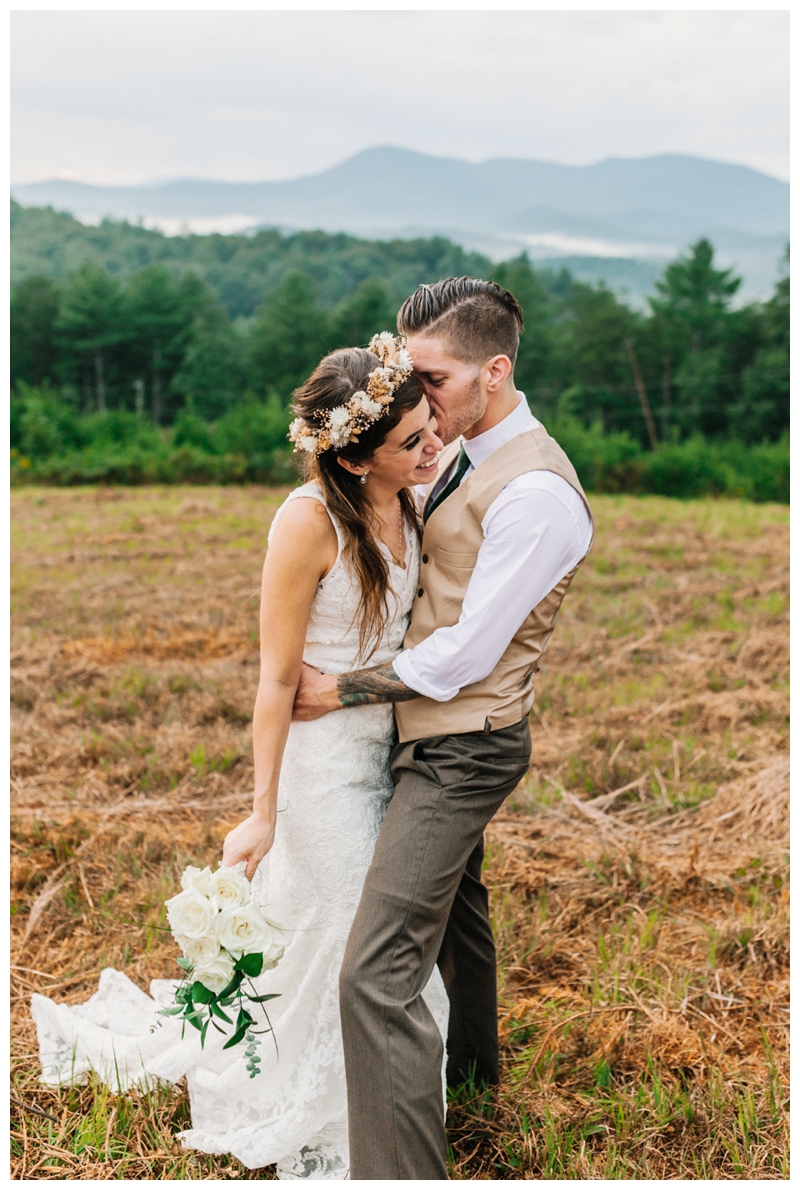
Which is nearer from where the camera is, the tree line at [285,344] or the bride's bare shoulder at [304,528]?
the bride's bare shoulder at [304,528]

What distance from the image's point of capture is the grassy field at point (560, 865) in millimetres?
2914

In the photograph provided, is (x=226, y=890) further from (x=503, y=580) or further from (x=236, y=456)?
(x=236, y=456)

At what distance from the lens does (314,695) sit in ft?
8.98

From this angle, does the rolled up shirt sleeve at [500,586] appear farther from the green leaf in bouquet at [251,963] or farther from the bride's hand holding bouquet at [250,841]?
the green leaf in bouquet at [251,963]

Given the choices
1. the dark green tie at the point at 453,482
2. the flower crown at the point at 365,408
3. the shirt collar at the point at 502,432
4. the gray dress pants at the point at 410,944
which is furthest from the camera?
the dark green tie at the point at 453,482

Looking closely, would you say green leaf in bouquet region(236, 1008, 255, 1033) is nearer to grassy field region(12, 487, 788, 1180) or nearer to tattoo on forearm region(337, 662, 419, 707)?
grassy field region(12, 487, 788, 1180)

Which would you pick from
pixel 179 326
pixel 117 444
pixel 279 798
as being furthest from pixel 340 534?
pixel 179 326

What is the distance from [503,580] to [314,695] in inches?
26.4

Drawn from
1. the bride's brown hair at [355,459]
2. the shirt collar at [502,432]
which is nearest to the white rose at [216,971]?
the bride's brown hair at [355,459]

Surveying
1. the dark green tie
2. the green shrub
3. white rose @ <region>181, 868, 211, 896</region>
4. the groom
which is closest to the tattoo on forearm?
the groom

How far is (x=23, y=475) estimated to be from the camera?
23234 mm

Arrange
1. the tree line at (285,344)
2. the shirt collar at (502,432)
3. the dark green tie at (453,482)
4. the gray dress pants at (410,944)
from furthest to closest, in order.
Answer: the tree line at (285,344)
the dark green tie at (453,482)
the shirt collar at (502,432)
the gray dress pants at (410,944)

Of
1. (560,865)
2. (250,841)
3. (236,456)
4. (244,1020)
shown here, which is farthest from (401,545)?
(236,456)

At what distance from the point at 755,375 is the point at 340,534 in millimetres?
43111
